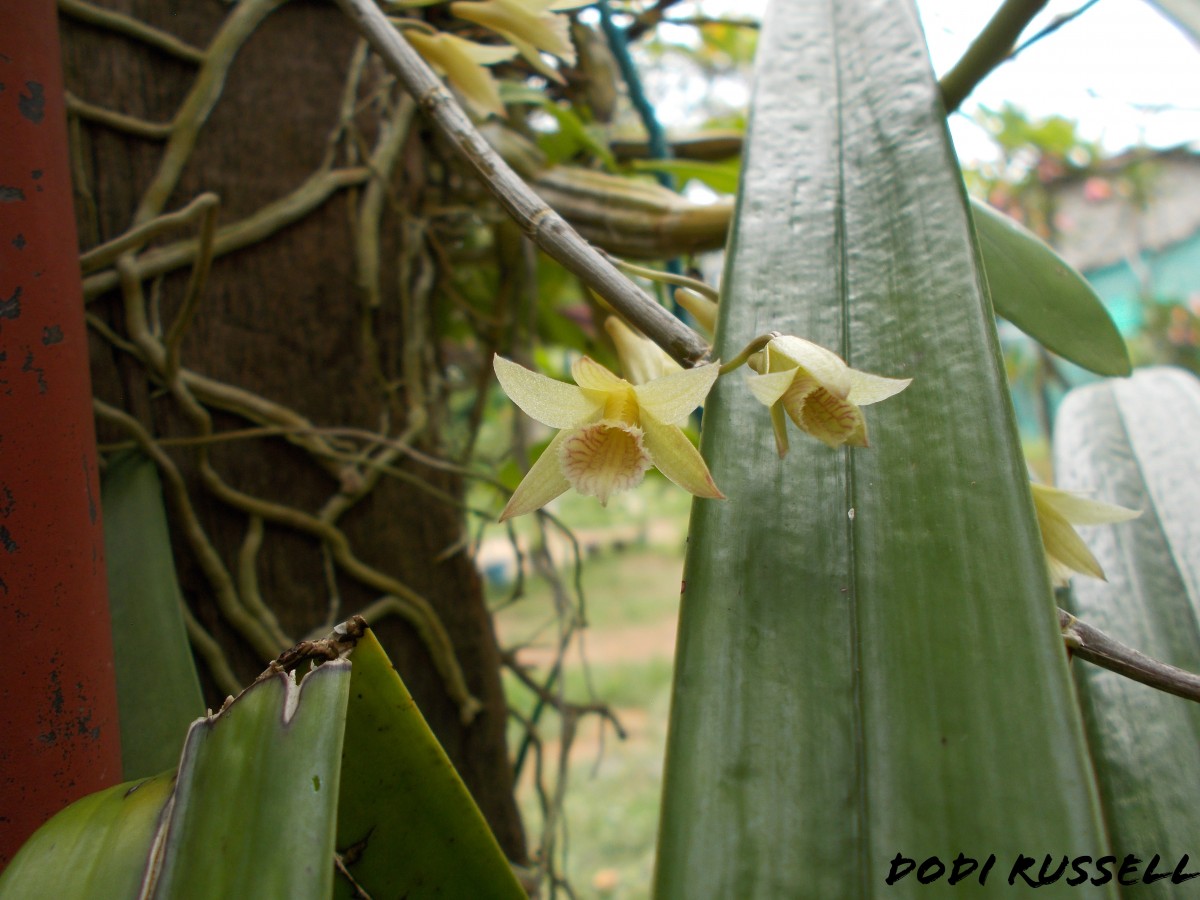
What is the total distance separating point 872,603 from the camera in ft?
0.83

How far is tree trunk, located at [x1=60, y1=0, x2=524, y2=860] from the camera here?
48cm

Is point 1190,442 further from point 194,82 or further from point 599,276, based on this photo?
point 194,82

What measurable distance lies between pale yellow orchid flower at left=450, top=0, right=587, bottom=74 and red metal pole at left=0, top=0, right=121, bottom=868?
0.24 m

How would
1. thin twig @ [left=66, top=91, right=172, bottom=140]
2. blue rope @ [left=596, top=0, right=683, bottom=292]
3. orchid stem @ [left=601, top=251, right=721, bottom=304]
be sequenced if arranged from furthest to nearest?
blue rope @ [left=596, top=0, right=683, bottom=292]
thin twig @ [left=66, top=91, right=172, bottom=140]
orchid stem @ [left=601, top=251, right=721, bottom=304]

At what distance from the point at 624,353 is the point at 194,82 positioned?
377 millimetres

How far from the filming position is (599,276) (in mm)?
293

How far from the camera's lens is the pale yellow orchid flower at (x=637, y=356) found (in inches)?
14.7

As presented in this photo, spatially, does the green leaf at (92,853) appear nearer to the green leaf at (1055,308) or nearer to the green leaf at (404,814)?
the green leaf at (404,814)

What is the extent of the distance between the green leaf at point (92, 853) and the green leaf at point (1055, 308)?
43 centimetres

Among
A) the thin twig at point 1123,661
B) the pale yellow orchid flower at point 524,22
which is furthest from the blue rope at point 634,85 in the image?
the thin twig at point 1123,661

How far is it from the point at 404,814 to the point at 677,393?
0.62ft

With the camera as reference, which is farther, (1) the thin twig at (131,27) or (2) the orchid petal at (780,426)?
(1) the thin twig at (131,27)

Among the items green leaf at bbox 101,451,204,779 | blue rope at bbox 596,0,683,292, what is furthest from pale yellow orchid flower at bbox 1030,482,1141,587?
green leaf at bbox 101,451,204,779

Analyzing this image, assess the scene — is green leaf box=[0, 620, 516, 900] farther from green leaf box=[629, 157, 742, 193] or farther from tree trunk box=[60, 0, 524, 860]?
green leaf box=[629, 157, 742, 193]
